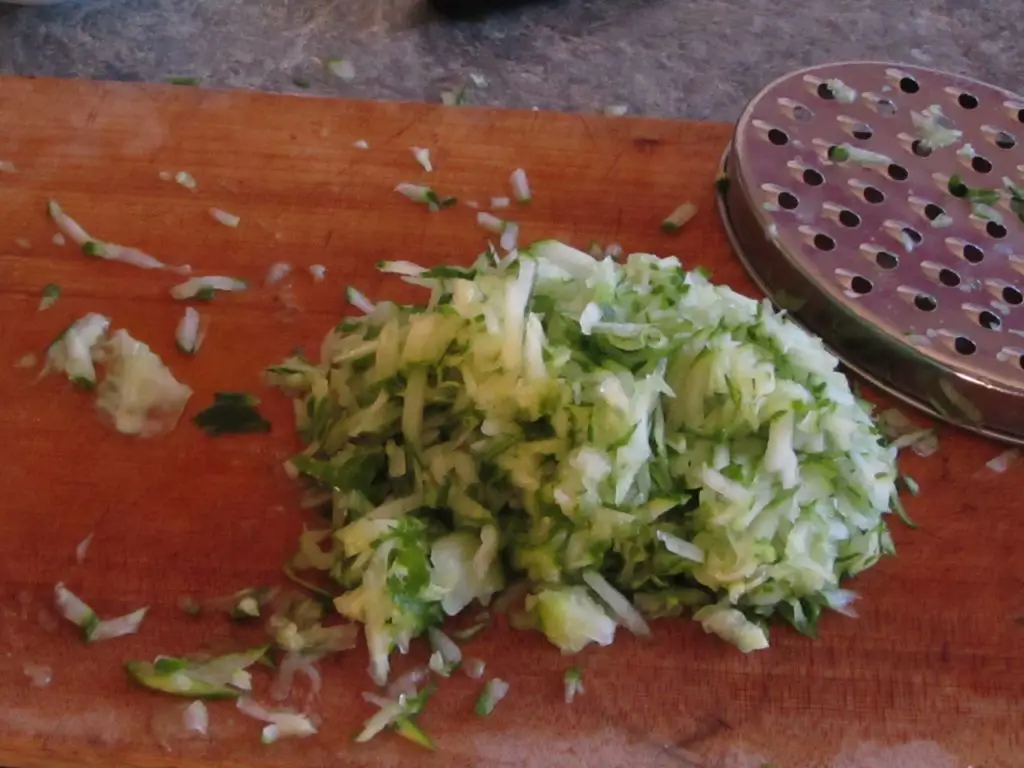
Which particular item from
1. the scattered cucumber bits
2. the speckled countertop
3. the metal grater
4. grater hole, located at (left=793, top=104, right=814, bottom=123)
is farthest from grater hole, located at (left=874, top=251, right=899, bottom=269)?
the scattered cucumber bits

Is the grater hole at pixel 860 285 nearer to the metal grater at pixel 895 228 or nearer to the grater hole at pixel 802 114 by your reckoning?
the metal grater at pixel 895 228

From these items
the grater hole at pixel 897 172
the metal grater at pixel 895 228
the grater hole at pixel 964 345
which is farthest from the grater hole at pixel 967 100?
the grater hole at pixel 964 345

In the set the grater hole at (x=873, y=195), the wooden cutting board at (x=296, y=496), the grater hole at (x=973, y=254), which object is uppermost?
the grater hole at (x=873, y=195)

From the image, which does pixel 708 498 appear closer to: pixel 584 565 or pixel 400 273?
pixel 584 565

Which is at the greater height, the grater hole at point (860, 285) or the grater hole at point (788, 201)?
the grater hole at point (788, 201)

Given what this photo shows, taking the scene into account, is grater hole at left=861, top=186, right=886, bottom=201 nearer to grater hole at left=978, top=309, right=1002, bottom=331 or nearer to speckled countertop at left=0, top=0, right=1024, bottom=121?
grater hole at left=978, top=309, right=1002, bottom=331

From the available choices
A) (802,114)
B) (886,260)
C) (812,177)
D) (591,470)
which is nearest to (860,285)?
(886,260)

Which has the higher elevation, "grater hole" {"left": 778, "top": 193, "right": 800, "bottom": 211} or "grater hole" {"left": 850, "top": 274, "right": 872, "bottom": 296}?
"grater hole" {"left": 778, "top": 193, "right": 800, "bottom": 211}
